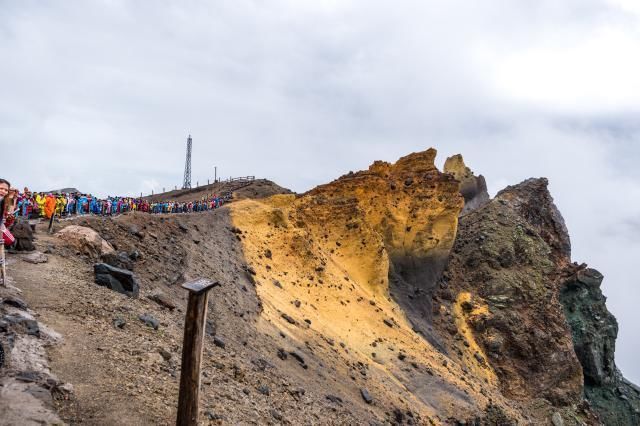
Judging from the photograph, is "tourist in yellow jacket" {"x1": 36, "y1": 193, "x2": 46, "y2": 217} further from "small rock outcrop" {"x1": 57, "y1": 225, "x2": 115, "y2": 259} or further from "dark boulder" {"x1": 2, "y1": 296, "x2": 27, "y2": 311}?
"dark boulder" {"x1": 2, "y1": 296, "x2": 27, "y2": 311}

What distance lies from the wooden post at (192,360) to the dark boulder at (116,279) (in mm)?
6268

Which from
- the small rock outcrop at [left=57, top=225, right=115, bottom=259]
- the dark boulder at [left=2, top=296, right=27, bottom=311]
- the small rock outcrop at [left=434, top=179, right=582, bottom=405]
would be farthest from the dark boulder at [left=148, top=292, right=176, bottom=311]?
the small rock outcrop at [left=434, top=179, right=582, bottom=405]

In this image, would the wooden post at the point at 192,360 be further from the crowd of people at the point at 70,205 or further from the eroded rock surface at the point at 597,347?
the eroded rock surface at the point at 597,347

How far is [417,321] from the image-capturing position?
32969 mm

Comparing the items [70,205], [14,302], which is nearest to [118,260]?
[14,302]

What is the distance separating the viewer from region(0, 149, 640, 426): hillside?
→ 34.3ft

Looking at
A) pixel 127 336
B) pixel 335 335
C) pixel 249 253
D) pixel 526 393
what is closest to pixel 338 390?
pixel 335 335

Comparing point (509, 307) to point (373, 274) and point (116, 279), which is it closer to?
point (373, 274)

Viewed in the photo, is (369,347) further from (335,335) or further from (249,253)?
(249,253)

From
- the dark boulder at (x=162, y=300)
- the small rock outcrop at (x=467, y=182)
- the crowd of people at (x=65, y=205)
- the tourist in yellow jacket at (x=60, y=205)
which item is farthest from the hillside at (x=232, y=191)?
the dark boulder at (x=162, y=300)

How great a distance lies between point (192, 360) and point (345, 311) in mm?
19146

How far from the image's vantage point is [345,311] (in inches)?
1051

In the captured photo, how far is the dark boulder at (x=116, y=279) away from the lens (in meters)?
13.4

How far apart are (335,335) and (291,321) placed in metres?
2.88
